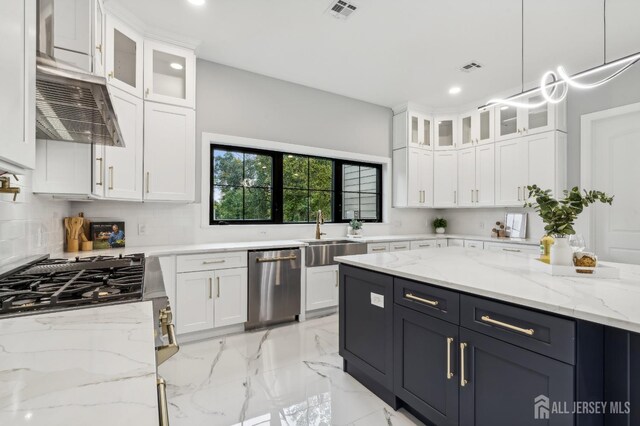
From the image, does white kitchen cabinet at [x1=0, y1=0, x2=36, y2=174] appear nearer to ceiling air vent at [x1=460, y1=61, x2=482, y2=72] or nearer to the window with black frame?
the window with black frame

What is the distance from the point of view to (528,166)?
159 inches

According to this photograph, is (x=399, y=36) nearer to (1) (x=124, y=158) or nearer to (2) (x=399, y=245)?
(2) (x=399, y=245)

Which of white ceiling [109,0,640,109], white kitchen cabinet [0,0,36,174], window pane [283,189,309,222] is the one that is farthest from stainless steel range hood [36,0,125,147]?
window pane [283,189,309,222]

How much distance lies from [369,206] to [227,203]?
2.21m

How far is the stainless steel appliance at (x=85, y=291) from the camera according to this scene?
106cm

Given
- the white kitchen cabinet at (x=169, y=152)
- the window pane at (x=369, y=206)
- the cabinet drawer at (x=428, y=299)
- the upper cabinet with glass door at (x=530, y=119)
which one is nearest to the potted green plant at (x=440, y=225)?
the window pane at (x=369, y=206)

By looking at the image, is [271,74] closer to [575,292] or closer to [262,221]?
[262,221]

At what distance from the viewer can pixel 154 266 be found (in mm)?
1911

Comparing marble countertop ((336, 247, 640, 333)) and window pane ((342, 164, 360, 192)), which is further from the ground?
window pane ((342, 164, 360, 192))

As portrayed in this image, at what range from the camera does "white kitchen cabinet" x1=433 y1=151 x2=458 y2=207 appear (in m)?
4.94

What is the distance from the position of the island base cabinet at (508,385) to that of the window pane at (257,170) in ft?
9.54

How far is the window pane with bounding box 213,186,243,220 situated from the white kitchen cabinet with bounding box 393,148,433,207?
96.3 inches

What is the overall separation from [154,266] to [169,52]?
2.23 m

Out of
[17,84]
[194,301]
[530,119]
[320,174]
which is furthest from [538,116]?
[17,84]
